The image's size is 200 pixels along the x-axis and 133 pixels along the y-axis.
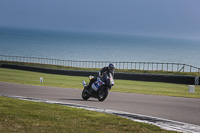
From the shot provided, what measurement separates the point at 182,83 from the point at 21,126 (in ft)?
79.6

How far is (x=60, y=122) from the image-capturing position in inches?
362

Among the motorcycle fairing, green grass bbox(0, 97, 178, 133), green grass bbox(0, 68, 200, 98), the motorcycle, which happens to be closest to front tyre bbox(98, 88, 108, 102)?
the motorcycle

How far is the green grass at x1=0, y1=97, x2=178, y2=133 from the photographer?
8.40 m

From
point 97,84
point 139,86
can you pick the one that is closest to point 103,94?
point 97,84

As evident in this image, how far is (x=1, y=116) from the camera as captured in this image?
31.0 ft

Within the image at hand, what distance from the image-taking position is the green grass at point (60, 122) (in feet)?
27.6

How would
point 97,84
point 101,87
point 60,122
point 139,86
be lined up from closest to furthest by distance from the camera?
point 60,122
point 101,87
point 97,84
point 139,86

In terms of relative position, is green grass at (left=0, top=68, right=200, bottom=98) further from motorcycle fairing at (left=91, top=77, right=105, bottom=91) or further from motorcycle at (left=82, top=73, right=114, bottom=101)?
motorcycle fairing at (left=91, top=77, right=105, bottom=91)

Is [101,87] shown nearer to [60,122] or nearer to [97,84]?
[97,84]

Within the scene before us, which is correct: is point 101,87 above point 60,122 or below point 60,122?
above

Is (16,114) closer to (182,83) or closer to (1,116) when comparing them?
(1,116)

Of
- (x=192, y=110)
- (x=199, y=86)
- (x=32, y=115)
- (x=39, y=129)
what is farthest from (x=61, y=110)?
(x=199, y=86)

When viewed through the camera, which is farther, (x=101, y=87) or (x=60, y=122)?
(x=101, y=87)

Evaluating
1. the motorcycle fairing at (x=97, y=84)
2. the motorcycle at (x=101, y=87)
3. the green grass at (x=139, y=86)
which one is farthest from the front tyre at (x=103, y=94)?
A: the green grass at (x=139, y=86)
